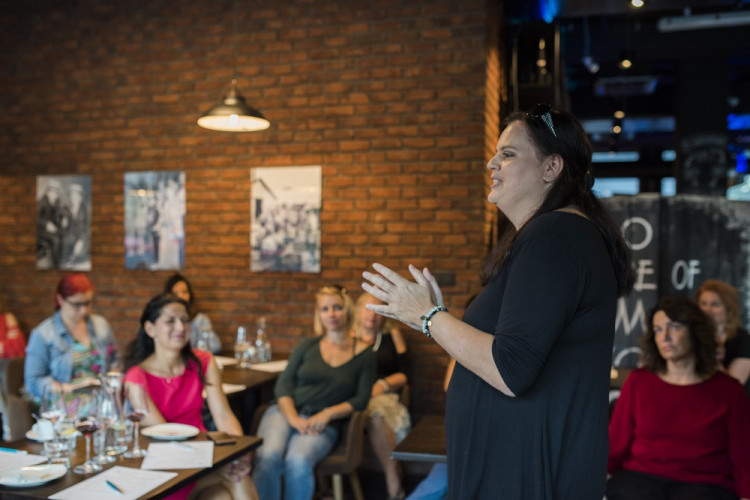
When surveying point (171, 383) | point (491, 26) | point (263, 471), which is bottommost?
point (263, 471)

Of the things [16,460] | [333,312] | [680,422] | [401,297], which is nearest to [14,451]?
[16,460]

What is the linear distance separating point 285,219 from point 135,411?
305 cm

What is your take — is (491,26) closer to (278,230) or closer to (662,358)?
(278,230)

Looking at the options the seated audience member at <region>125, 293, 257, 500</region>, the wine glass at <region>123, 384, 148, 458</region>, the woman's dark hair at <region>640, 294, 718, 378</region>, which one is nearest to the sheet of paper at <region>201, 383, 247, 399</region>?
the seated audience member at <region>125, 293, 257, 500</region>

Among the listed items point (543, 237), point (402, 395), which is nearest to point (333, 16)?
point (402, 395)

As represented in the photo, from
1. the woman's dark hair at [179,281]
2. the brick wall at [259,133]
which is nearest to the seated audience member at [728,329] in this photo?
the brick wall at [259,133]

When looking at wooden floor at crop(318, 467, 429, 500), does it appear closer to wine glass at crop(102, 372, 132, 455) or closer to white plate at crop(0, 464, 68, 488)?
wine glass at crop(102, 372, 132, 455)

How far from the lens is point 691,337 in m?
3.17

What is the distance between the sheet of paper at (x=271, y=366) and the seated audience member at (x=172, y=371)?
1.42 meters

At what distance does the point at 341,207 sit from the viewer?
5520mm

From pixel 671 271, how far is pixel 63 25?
558 cm

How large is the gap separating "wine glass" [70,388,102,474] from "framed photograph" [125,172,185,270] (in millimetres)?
3275

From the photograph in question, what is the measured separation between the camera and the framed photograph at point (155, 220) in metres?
5.97

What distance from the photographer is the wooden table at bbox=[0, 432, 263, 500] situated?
225cm
